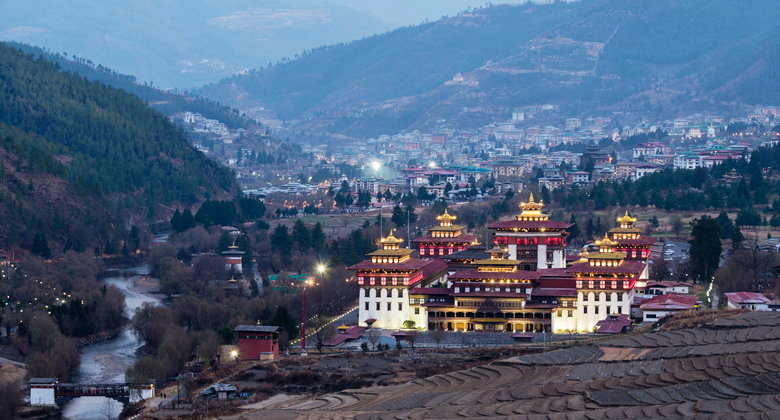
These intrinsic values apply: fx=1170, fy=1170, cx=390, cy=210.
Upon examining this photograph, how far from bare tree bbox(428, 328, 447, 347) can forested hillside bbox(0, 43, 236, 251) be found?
201 feet

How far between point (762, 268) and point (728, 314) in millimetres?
19250

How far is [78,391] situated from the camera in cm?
6931

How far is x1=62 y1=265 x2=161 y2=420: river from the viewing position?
67312mm

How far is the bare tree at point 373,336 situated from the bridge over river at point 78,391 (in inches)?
585

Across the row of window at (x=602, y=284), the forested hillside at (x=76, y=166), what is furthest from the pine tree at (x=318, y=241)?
the row of window at (x=602, y=284)

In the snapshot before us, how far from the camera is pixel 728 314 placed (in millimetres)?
74812

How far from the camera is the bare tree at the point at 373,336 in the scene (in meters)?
75.5

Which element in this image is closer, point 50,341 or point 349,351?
point 349,351

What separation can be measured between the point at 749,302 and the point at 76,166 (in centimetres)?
10946

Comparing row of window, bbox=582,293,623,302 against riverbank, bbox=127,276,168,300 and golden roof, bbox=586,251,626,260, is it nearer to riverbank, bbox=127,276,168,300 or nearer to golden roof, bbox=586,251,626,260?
golden roof, bbox=586,251,626,260

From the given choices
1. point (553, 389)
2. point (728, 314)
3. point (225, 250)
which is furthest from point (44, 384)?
point (225, 250)

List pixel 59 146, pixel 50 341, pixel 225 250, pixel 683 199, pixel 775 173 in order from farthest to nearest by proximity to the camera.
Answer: pixel 59 146 → pixel 775 173 → pixel 683 199 → pixel 225 250 → pixel 50 341

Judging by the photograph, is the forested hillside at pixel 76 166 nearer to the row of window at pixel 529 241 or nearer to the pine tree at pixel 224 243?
the pine tree at pixel 224 243

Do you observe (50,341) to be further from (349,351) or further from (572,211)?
(572,211)
